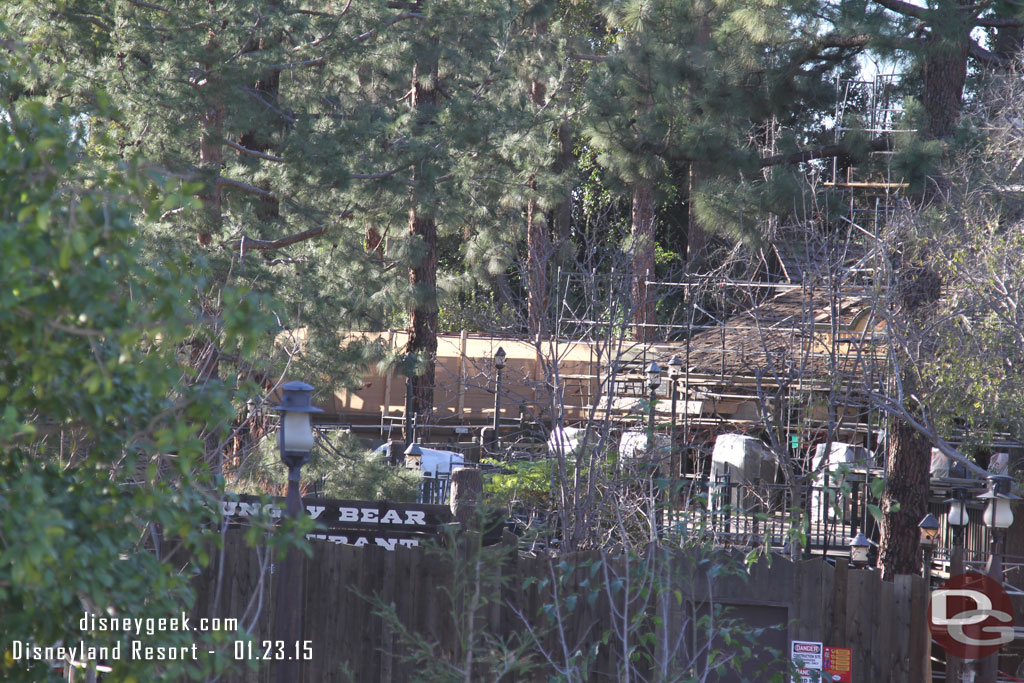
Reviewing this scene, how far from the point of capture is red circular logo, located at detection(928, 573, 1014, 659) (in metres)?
7.65

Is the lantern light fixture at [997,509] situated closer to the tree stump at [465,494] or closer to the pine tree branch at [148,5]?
the tree stump at [465,494]

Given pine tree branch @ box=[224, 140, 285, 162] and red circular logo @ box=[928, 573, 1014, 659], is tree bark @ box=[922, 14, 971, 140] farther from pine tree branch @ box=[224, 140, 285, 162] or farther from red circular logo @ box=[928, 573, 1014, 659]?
pine tree branch @ box=[224, 140, 285, 162]

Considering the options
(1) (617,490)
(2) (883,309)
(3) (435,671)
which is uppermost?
(2) (883,309)

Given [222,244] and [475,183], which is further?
[475,183]

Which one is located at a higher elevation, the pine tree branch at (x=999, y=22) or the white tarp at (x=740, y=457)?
the pine tree branch at (x=999, y=22)

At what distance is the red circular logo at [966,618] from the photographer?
7.65 m

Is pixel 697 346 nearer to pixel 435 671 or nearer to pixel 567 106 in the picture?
pixel 567 106

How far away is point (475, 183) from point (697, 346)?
20.7ft

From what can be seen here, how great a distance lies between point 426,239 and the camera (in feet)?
70.2

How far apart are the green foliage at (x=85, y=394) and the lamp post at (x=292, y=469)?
2.93 metres

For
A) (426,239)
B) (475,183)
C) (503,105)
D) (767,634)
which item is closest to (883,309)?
(767,634)

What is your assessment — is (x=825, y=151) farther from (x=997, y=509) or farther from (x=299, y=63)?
(x=299, y=63)

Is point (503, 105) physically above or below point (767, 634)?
above

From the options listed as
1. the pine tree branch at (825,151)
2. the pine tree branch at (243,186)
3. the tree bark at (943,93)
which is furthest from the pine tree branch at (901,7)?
the pine tree branch at (243,186)
